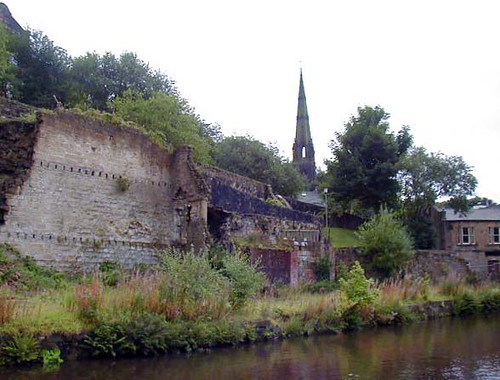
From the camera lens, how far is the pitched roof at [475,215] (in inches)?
1951

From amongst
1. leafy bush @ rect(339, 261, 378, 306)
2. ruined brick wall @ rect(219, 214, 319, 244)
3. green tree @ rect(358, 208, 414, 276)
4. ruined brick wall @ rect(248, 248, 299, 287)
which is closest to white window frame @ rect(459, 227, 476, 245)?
green tree @ rect(358, 208, 414, 276)

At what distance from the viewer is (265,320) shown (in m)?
17.0

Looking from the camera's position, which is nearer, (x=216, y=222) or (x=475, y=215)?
(x=216, y=222)

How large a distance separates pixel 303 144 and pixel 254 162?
119ft

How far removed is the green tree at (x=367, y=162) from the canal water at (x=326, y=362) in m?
24.9

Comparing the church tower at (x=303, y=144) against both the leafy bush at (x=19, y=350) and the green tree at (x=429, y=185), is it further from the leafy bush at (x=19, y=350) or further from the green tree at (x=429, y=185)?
the leafy bush at (x=19, y=350)

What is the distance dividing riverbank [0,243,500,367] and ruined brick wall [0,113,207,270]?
1.14 m

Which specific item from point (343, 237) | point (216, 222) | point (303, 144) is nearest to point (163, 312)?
point (216, 222)

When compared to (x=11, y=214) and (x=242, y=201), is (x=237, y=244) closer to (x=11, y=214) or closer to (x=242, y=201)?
(x=242, y=201)

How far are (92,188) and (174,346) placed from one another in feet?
28.4

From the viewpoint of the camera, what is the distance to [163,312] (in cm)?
1472

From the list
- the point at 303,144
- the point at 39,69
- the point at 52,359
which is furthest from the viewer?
the point at 303,144

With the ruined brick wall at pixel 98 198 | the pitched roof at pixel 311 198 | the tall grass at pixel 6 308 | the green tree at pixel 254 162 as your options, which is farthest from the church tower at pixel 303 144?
the tall grass at pixel 6 308

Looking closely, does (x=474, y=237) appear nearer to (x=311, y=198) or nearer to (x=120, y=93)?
(x=311, y=198)
